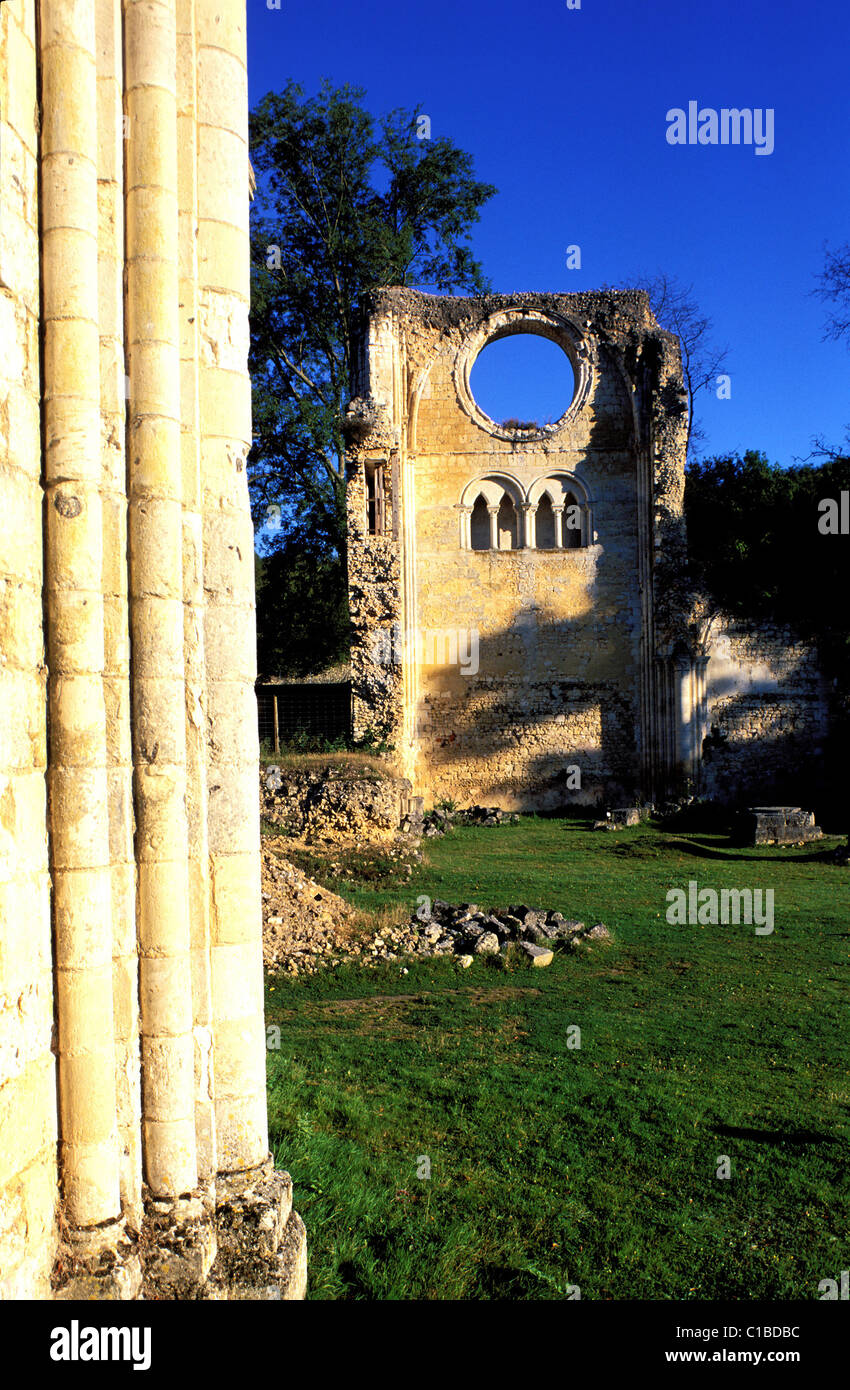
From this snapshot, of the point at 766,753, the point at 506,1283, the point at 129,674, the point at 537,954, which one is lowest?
the point at 537,954

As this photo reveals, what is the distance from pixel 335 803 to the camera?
586 inches

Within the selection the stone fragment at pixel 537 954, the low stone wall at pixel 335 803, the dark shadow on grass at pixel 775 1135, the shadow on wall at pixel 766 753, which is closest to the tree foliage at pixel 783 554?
the shadow on wall at pixel 766 753

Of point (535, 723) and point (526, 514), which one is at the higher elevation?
point (526, 514)

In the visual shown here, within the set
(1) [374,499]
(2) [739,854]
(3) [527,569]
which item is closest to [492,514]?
(3) [527,569]

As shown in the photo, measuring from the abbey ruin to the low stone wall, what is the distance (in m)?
3.84

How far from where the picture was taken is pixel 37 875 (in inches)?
105

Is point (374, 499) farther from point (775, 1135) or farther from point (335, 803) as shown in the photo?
point (775, 1135)

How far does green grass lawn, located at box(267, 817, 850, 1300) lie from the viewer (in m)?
Answer: 3.61

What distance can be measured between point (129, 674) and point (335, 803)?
12078 mm

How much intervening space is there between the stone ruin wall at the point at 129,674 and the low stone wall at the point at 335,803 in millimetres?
11240

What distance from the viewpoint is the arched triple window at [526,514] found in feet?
66.0

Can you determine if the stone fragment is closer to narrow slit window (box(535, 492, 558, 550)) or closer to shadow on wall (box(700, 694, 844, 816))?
shadow on wall (box(700, 694, 844, 816))

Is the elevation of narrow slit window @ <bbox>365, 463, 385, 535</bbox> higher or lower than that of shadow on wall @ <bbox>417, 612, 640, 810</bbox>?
higher

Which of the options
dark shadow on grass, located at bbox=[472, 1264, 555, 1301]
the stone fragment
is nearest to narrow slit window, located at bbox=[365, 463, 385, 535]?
the stone fragment
